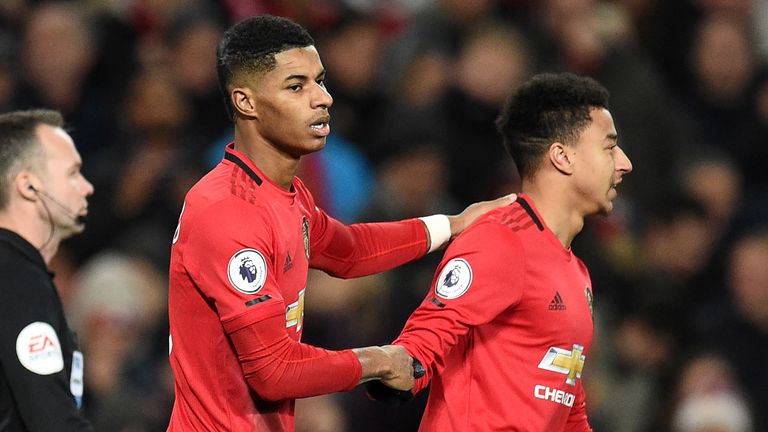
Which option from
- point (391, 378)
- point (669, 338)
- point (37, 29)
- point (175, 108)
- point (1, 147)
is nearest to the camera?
point (391, 378)

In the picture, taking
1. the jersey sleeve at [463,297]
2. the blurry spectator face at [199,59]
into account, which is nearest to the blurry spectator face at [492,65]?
the blurry spectator face at [199,59]

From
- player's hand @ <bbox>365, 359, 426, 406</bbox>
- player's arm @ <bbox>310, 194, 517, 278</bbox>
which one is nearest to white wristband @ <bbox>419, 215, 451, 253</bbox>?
player's arm @ <bbox>310, 194, 517, 278</bbox>

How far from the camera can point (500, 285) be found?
4.32 metres

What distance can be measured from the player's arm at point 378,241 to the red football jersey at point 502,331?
34 cm

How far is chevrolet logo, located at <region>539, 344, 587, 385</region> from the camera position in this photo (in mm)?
4461

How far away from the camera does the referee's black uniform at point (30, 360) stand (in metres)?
4.47

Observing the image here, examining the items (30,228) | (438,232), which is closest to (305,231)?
(438,232)

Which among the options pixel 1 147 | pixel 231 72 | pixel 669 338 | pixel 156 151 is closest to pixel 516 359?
pixel 231 72

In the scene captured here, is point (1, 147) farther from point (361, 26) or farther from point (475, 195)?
point (361, 26)

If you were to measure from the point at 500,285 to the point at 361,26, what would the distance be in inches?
184

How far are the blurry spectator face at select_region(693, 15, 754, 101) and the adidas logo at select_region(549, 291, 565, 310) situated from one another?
14.6ft

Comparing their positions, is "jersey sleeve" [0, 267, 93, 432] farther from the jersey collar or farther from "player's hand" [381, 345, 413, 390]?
"player's hand" [381, 345, 413, 390]

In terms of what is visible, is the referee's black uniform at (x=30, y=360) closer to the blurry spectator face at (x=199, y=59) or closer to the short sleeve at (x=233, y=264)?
the short sleeve at (x=233, y=264)

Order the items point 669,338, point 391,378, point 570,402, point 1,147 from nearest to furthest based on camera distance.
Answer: point 391,378
point 570,402
point 1,147
point 669,338
